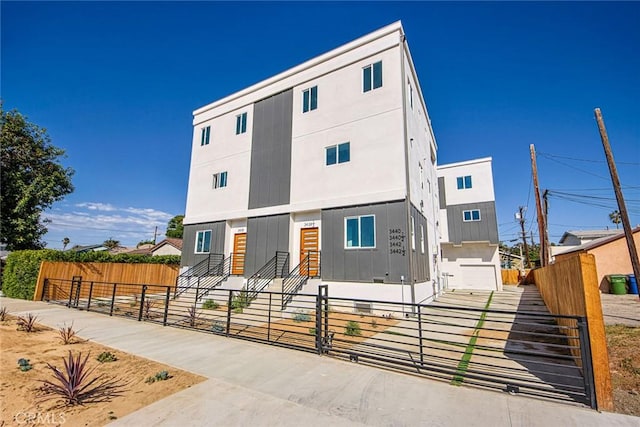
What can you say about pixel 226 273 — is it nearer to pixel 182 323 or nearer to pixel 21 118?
pixel 182 323

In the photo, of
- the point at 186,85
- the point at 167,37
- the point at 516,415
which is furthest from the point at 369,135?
the point at 186,85

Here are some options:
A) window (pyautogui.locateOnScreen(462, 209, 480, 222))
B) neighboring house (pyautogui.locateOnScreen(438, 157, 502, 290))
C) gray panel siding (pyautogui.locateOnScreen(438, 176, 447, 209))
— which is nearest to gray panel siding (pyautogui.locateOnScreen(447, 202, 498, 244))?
neighboring house (pyautogui.locateOnScreen(438, 157, 502, 290))

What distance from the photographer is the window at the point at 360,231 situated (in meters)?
11.4

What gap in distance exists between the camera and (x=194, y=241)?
17078 millimetres

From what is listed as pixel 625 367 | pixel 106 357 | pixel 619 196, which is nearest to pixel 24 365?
pixel 106 357

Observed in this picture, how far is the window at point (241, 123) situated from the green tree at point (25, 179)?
45.0ft

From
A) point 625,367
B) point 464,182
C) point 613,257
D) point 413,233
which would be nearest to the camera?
point 625,367

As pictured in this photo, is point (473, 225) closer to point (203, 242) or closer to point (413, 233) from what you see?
point (413, 233)

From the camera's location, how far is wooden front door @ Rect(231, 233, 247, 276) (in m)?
15.1

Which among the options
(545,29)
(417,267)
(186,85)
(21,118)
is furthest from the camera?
(21,118)

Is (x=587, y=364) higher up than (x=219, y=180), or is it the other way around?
(x=219, y=180)

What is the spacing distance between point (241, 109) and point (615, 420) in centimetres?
1823

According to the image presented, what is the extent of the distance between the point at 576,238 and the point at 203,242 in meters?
44.4

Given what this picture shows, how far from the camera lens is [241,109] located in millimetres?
16938
